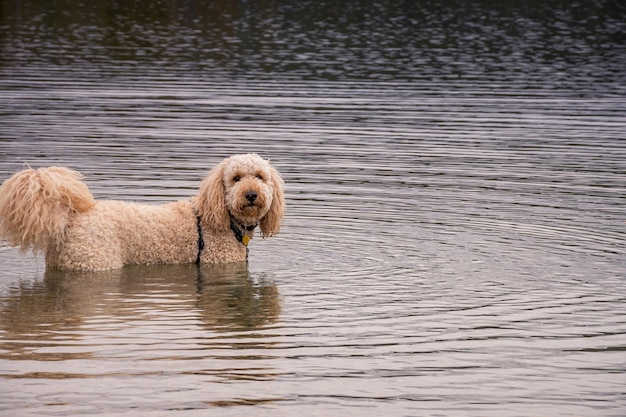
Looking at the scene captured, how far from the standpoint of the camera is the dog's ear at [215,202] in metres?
12.5

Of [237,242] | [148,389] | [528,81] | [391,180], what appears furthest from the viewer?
[528,81]

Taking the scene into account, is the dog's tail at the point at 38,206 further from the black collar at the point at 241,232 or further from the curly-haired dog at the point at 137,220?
the black collar at the point at 241,232

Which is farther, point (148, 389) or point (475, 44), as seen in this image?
point (475, 44)

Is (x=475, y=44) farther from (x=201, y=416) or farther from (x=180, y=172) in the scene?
(x=201, y=416)

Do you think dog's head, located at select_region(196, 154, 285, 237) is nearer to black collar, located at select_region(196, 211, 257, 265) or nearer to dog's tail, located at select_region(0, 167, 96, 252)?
black collar, located at select_region(196, 211, 257, 265)

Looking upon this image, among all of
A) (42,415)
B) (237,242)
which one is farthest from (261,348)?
(237,242)

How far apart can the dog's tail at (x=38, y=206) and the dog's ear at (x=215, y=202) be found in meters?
1.20

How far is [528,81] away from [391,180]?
13425 mm

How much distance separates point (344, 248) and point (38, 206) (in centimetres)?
327

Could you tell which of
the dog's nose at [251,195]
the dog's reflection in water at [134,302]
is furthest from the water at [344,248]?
the dog's nose at [251,195]

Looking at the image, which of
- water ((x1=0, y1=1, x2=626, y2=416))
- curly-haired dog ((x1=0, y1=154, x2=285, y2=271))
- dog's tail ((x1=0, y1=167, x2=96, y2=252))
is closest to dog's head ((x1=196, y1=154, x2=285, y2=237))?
curly-haired dog ((x1=0, y1=154, x2=285, y2=271))

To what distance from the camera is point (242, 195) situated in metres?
12.2

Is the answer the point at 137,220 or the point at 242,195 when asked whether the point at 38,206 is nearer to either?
the point at 137,220

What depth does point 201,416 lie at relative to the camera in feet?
26.7
